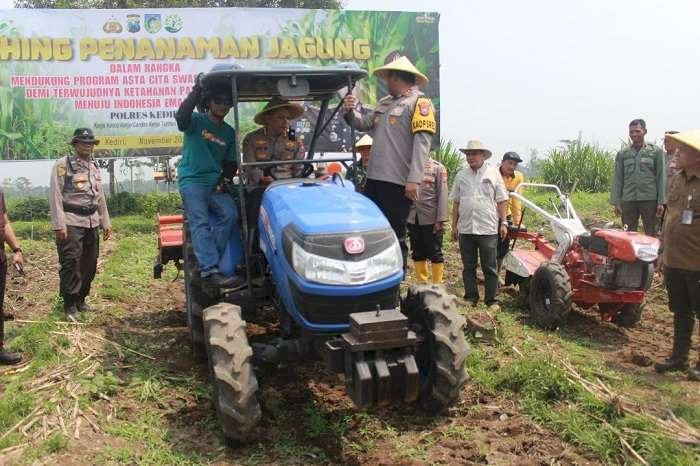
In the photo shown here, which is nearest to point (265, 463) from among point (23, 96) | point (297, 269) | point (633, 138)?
point (297, 269)

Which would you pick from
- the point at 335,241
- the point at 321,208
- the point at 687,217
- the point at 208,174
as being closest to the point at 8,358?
the point at 208,174

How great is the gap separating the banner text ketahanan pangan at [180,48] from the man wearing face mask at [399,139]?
884cm

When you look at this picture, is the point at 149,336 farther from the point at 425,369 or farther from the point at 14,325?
the point at 425,369

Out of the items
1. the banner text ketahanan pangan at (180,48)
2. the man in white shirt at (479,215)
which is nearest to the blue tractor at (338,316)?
the man in white shirt at (479,215)

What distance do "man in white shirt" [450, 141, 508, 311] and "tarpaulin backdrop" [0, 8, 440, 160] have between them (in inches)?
241

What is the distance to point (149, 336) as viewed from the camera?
610 centimetres

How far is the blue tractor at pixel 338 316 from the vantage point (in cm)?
365

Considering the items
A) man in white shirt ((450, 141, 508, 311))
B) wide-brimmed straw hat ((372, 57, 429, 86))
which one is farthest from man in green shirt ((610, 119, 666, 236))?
wide-brimmed straw hat ((372, 57, 429, 86))

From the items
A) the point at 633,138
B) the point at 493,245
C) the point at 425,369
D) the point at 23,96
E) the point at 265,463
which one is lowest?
the point at 265,463

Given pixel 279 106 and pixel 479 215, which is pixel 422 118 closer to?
pixel 279 106

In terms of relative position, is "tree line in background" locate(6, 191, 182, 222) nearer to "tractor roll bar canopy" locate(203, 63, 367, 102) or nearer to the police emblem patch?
"tractor roll bar canopy" locate(203, 63, 367, 102)

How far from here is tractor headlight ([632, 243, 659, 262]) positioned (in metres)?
5.93

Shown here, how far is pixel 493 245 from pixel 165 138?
8.63 metres

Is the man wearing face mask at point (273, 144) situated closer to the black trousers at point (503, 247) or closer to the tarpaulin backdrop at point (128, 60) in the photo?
the black trousers at point (503, 247)
